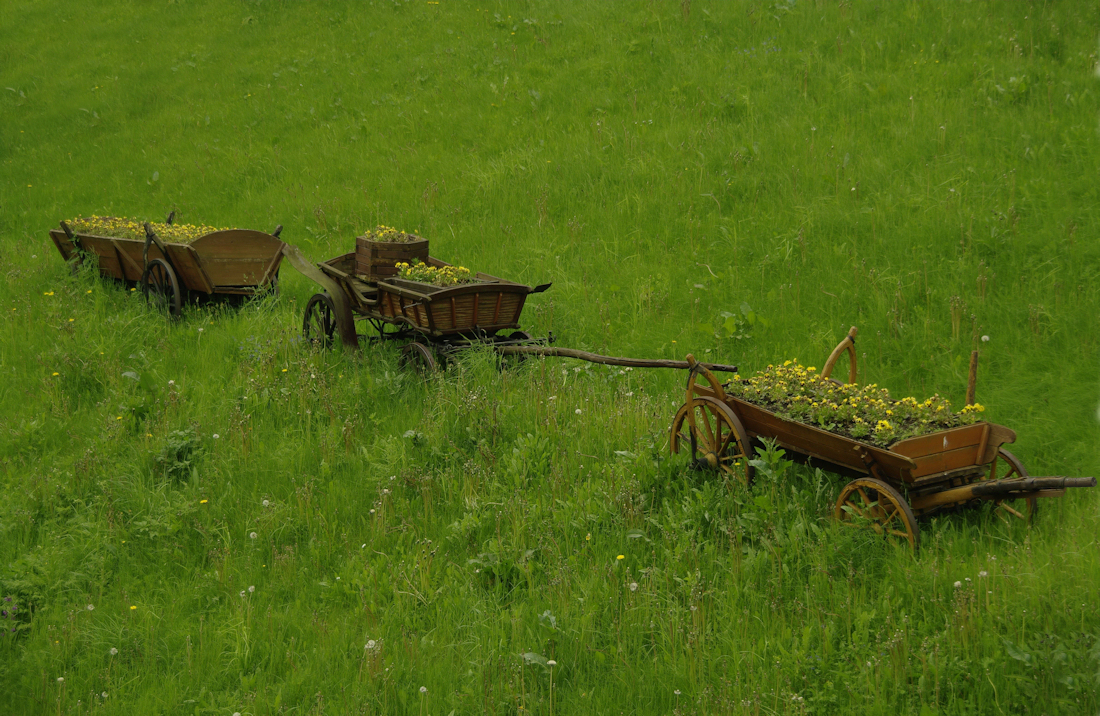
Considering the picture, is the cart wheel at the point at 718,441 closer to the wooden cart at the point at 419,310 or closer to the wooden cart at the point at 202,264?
the wooden cart at the point at 419,310

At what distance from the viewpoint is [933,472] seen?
4.56 metres

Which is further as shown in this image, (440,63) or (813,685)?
(440,63)

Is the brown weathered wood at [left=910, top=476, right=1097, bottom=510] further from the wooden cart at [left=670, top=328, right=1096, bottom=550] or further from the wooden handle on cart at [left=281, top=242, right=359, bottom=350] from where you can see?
the wooden handle on cart at [left=281, top=242, right=359, bottom=350]

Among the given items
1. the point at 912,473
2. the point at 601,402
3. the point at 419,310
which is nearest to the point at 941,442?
the point at 912,473

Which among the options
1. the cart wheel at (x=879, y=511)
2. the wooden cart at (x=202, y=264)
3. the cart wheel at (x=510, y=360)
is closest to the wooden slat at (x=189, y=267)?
the wooden cart at (x=202, y=264)

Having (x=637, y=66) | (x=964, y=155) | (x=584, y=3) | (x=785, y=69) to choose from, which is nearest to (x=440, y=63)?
(x=584, y=3)

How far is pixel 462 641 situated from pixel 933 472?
2.72 metres

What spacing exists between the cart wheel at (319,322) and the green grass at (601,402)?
0.16 metres

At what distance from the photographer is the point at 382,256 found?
8367 mm

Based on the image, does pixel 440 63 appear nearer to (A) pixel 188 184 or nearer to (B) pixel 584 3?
(B) pixel 584 3

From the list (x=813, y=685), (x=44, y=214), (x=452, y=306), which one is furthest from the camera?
(x=44, y=214)

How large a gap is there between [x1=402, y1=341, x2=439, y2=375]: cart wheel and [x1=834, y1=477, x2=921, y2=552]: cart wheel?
149 inches

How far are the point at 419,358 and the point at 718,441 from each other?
3.23m

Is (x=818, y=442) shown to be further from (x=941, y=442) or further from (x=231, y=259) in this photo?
(x=231, y=259)
